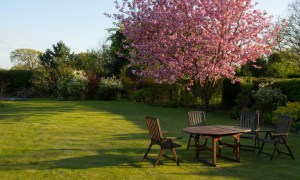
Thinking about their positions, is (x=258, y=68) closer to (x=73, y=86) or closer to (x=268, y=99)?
(x=268, y=99)

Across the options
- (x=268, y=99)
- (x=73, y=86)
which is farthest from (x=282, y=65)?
(x=73, y=86)

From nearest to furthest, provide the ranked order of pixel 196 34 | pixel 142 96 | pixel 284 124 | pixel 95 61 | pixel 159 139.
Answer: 1. pixel 159 139
2. pixel 284 124
3. pixel 196 34
4. pixel 142 96
5. pixel 95 61

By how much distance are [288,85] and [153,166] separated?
10288mm

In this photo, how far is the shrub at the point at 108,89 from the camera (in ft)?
89.6

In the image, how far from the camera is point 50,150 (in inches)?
328

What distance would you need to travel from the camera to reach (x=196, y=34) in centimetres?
1694

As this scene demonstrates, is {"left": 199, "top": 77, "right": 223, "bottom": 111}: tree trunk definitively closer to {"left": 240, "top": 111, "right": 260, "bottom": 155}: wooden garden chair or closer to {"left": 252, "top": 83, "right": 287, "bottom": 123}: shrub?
{"left": 252, "top": 83, "right": 287, "bottom": 123}: shrub

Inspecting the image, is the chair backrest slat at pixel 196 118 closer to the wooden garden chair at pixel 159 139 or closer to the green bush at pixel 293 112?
the wooden garden chair at pixel 159 139

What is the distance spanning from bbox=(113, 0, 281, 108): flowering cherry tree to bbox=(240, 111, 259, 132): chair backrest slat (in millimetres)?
7380

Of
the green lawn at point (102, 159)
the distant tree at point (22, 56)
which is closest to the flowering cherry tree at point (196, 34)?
the green lawn at point (102, 159)

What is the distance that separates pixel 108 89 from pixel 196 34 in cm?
1221

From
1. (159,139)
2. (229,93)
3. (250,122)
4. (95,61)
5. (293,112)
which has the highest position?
(95,61)

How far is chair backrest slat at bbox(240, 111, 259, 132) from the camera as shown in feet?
28.7

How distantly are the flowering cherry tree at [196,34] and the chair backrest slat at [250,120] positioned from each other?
7.38m
